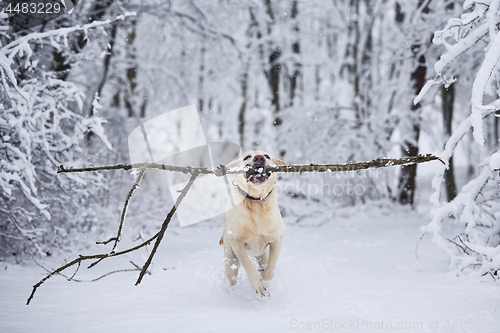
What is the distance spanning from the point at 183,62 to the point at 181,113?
1676 millimetres

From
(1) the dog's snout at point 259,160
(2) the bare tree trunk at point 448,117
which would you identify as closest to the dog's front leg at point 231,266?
(1) the dog's snout at point 259,160

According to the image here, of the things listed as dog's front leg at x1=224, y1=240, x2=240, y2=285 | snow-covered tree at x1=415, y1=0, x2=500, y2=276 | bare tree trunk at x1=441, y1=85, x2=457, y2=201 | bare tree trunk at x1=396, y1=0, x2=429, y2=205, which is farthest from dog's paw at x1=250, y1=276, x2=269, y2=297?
bare tree trunk at x1=441, y1=85, x2=457, y2=201

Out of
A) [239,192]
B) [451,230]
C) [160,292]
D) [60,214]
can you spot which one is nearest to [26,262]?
[60,214]

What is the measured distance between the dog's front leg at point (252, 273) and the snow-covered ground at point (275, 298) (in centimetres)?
13

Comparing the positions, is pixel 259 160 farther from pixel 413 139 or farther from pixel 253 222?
pixel 413 139

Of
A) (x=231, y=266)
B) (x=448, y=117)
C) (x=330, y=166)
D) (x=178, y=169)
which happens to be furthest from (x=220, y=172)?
(x=448, y=117)

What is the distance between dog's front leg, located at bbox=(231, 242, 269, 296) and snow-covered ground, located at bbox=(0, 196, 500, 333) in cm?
13

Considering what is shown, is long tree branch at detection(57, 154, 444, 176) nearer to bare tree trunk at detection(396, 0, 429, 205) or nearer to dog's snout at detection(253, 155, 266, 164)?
dog's snout at detection(253, 155, 266, 164)

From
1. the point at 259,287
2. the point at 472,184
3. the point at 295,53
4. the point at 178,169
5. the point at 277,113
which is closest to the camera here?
the point at 178,169

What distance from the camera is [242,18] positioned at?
13.4 metres

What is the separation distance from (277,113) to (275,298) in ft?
28.6

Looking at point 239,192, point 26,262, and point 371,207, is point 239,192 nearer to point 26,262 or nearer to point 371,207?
point 26,262

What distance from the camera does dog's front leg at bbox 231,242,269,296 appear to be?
3498 mm

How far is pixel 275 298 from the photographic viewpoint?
3.69 meters
